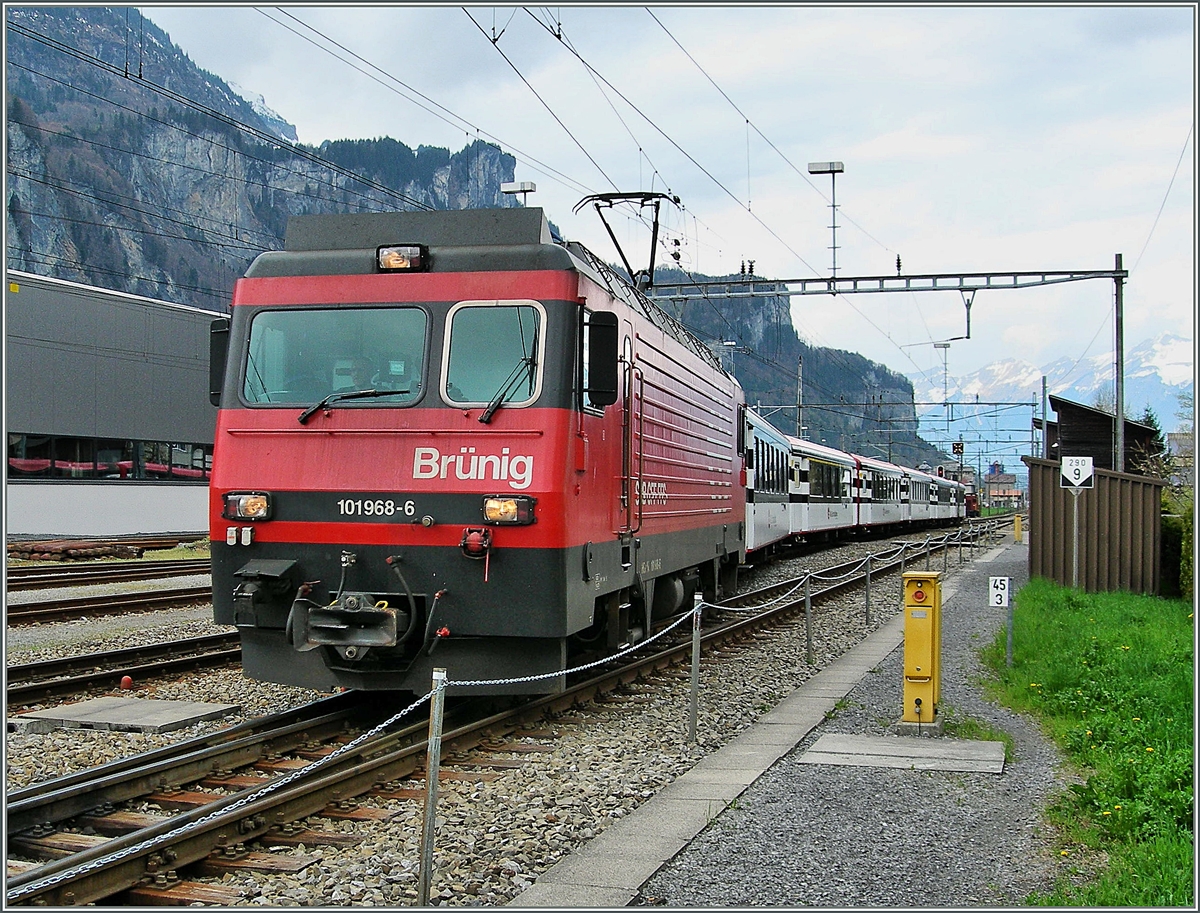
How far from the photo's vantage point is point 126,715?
8781 millimetres

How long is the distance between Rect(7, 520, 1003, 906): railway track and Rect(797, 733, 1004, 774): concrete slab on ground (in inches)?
79.2

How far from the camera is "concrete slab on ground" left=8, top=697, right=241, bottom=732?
851 cm

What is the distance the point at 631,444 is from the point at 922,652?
110 inches

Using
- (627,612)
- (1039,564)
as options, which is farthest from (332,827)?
(1039,564)

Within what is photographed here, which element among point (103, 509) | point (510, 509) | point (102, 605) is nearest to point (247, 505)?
point (510, 509)

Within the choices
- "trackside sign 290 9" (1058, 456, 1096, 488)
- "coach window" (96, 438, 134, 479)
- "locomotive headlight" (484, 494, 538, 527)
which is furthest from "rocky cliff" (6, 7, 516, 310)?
"locomotive headlight" (484, 494, 538, 527)

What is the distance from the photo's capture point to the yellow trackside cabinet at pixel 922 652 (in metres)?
8.91

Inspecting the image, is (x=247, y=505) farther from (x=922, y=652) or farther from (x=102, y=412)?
(x=102, y=412)

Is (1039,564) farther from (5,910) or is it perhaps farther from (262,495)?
(5,910)

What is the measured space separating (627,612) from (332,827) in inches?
206

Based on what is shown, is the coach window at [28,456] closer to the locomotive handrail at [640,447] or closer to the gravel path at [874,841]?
the locomotive handrail at [640,447]

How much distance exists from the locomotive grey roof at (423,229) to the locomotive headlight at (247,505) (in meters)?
1.93

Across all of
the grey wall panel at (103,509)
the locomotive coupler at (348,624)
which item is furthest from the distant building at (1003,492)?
the locomotive coupler at (348,624)

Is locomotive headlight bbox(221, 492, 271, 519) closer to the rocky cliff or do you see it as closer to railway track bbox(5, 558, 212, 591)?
railway track bbox(5, 558, 212, 591)
